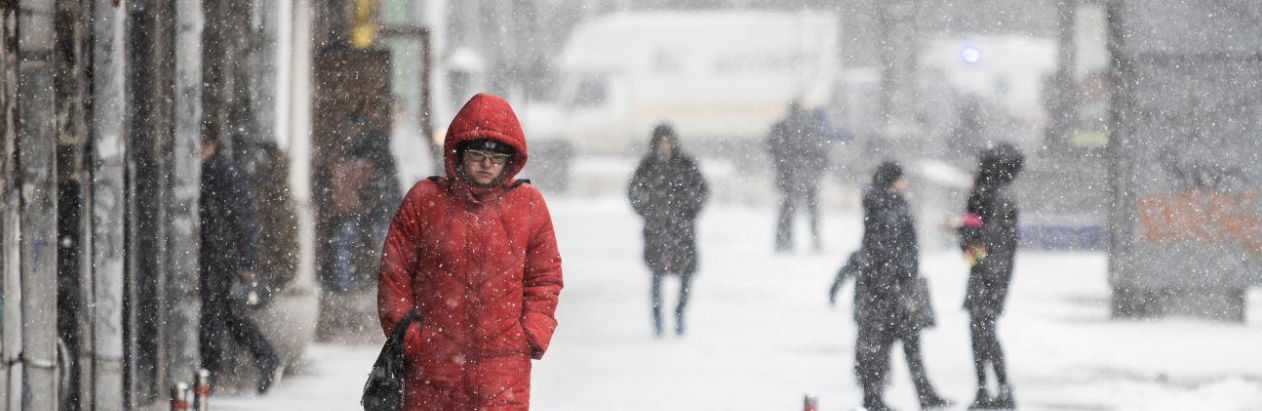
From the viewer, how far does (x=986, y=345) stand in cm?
841

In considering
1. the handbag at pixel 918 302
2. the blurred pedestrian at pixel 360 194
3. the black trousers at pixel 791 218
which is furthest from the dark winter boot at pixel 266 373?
the black trousers at pixel 791 218

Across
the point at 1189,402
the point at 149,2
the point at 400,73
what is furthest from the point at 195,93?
the point at 400,73

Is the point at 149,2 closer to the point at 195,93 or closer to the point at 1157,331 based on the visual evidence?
the point at 195,93

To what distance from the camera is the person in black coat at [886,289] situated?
8367 mm

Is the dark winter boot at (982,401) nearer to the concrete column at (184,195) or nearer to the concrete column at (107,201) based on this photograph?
the concrete column at (184,195)

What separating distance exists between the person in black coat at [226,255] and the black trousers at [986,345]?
345 cm

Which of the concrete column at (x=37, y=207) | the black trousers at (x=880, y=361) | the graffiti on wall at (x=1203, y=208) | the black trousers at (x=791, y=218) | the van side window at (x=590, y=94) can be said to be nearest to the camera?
the concrete column at (x=37, y=207)

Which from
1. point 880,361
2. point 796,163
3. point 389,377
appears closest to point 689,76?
point 796,163

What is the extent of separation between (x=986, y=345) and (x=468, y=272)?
417 cm

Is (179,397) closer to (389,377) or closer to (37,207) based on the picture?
(389,377)

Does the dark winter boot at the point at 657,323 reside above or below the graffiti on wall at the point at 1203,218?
below

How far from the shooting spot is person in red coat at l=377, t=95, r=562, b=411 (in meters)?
4.86

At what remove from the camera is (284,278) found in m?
9.95

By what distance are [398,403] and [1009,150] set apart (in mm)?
4337
